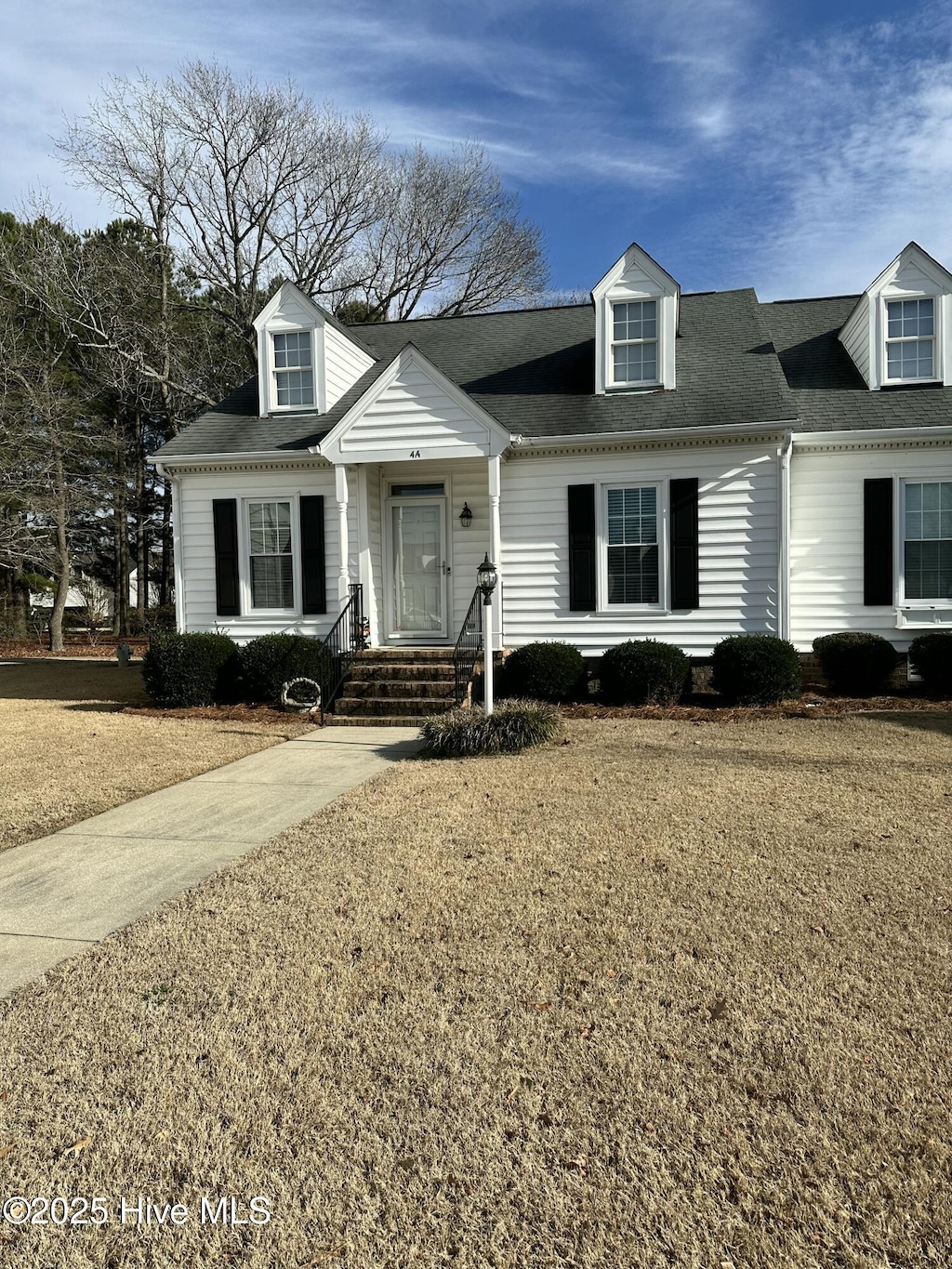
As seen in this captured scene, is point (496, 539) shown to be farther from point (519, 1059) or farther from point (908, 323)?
point (519, 1059)

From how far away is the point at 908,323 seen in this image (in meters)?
12.5

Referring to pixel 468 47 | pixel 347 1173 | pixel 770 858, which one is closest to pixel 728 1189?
pixel 347 1173

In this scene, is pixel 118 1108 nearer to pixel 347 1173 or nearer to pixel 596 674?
pixel 347 1173

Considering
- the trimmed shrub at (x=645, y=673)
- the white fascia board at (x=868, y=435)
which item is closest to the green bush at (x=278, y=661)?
the trimmed shrub at (x=645, y=673)

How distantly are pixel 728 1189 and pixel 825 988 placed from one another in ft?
4.36

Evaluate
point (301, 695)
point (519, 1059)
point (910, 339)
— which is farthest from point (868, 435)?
point (519, 1059)

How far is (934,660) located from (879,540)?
6.40 ft

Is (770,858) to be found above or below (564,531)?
below

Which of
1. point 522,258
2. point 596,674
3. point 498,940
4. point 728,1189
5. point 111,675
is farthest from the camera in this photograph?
point 522,258

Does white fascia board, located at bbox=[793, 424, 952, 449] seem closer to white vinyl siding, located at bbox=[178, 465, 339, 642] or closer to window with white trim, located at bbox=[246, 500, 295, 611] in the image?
white vinyl siding, located at bbox=[178, 465, 339, 642]

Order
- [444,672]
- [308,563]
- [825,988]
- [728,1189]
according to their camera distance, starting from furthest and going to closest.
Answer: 1. [308,563]
2. [444,672]
3. [825,988]
4. [728,1189]

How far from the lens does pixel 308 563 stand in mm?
12867

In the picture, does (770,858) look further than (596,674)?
No

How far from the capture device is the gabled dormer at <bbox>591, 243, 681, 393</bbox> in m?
12.3
